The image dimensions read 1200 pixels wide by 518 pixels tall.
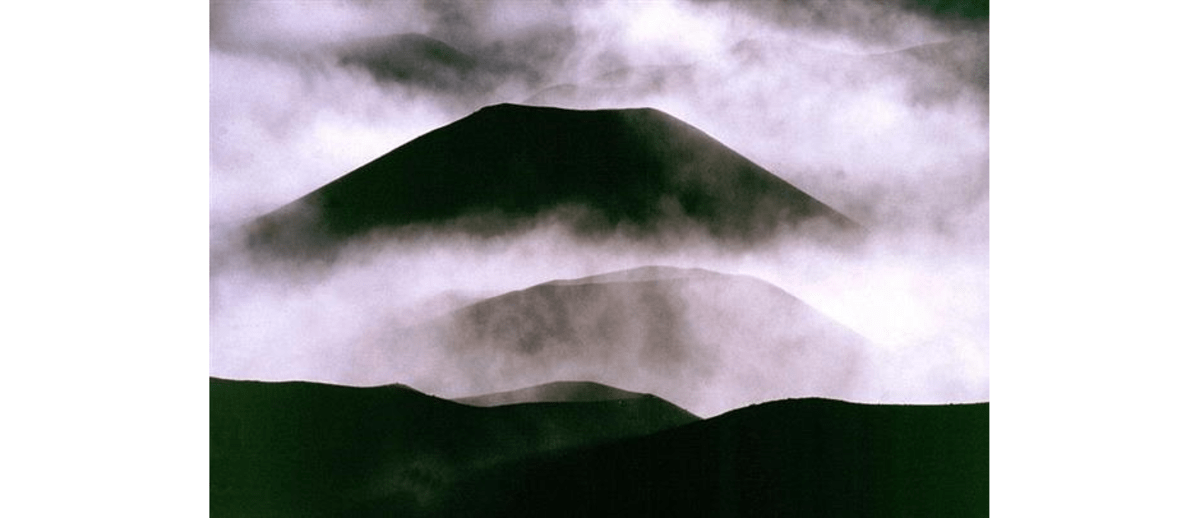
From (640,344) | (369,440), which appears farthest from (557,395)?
(369,440)

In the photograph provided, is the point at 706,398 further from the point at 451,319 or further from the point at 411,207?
the point at 411,207

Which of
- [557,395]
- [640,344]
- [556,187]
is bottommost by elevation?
[557,395]

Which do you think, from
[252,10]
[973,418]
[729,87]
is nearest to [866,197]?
[729,87]

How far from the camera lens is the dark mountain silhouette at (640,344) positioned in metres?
2.04

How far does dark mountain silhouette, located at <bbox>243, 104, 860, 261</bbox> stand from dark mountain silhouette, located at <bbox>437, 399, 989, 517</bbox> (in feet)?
1.33

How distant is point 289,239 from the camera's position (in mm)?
2053

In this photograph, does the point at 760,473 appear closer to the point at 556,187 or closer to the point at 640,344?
the point at 640,344

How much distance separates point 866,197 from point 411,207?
3.04 ft

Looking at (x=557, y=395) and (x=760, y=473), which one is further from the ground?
(x=557, y=395)

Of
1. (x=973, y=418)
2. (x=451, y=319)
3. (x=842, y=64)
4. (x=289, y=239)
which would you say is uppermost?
(x=842, y=64)

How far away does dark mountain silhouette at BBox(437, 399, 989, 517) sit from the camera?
79.9 inches

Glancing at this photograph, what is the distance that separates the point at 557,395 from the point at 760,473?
0.44 meters

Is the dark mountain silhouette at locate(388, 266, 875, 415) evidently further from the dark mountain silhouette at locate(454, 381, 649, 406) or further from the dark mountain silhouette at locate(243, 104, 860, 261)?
the dark mountain silhouette at locate(243, 104, 860, 261)

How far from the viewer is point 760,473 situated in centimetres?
203
